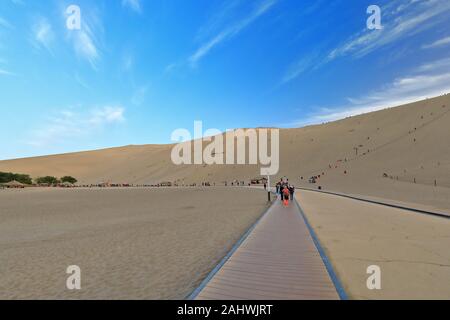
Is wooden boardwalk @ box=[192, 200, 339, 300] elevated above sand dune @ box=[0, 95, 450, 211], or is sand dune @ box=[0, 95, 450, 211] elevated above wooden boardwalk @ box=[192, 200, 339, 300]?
sand dune @ box=[0, 95, 450, 211]

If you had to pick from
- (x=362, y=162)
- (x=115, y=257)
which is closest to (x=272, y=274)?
(x=115, y=257)

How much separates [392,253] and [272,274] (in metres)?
3.36

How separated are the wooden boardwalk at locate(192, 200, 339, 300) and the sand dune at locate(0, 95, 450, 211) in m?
13.3

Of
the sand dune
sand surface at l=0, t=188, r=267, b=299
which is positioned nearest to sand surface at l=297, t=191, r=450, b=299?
sand surface at l=0, t=188, r=267, b=299

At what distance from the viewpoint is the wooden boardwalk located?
479cm

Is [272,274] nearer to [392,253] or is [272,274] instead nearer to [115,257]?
[392,253]

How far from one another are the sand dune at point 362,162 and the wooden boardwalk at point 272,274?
523 inches

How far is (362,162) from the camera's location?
2080 inches

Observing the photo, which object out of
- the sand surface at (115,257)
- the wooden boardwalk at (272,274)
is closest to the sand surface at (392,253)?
the wooden boardwalk at (272,274)

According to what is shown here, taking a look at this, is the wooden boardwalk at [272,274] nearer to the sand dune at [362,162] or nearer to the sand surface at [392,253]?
the sand surface at [392,253]

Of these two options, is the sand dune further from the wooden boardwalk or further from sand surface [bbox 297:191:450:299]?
the wooden boardwalk
